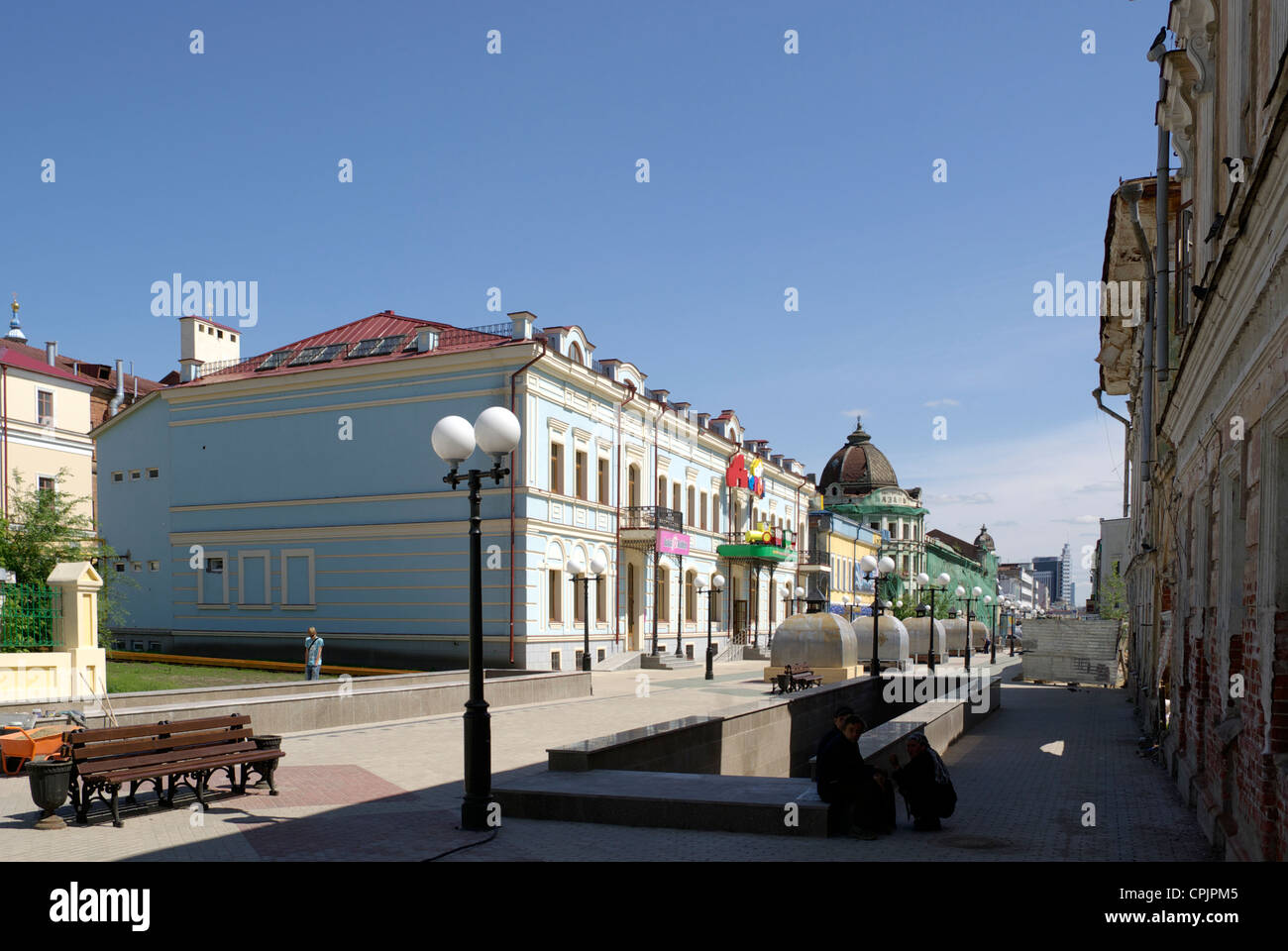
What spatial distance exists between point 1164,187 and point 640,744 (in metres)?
9.63

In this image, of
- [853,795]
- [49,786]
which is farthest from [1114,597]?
[49,786]

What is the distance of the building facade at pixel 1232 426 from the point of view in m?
5.70

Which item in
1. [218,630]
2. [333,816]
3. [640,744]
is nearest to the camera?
[333,816]

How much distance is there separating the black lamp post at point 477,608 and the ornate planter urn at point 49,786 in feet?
11.3

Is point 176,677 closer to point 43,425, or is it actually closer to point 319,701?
point 319,701

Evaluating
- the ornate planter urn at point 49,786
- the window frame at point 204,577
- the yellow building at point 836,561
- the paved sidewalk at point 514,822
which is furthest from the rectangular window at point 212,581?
the yellow building at point 836,561

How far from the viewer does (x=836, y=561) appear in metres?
66.2

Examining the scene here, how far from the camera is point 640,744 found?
1148 centimetres

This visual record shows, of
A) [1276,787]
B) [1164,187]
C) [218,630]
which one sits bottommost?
[218,630]
